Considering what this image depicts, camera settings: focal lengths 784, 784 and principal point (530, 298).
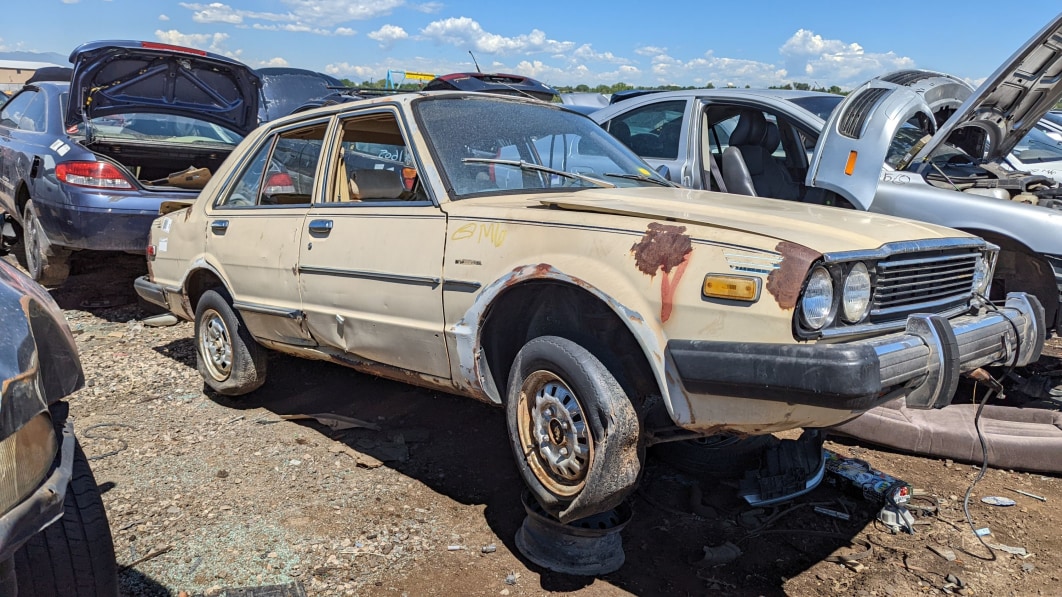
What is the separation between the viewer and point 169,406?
4.71 meters

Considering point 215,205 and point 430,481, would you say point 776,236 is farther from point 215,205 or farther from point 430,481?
point 215,205

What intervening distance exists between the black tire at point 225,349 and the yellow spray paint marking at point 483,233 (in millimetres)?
1984

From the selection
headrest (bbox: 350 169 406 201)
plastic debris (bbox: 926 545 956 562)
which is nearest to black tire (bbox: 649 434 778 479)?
plastic debris (bbox: 926 545 956 562)

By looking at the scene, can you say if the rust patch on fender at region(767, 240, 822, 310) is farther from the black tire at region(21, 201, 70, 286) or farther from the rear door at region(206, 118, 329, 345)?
the black tire at region(21, 201, 70, 286)

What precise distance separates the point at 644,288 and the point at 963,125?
3789mm

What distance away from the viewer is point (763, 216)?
2.84 meters

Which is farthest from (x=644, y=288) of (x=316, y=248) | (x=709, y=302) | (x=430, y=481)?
(x=316, y=248)

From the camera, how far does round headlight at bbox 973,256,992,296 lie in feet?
10.3

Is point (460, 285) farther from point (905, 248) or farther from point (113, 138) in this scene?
point (113, 138)

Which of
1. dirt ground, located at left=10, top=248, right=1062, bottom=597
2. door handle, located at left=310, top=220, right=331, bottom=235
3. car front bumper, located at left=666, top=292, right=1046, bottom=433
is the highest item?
door handle, located at left=310, top=220, right=331, bottom=235

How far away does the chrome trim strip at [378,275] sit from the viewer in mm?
3273

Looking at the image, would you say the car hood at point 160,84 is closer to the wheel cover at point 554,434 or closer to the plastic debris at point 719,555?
the wheel cover at point 554,434

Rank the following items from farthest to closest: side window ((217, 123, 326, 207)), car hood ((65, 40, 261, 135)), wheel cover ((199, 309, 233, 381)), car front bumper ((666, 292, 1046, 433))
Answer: car hood ((65, 40, 261, 135)) < wheel cover ((199, 309, 233, 381)) < side window ((217, 123, 326, 207)) < car front bumper ((666, 292, 1046, 433))

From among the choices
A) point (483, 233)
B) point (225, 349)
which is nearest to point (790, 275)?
point (483, 233)
